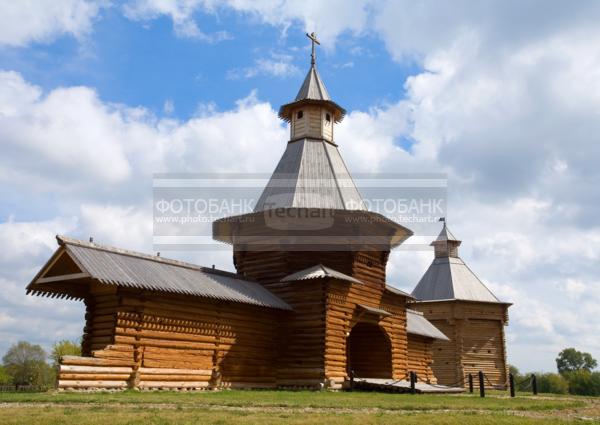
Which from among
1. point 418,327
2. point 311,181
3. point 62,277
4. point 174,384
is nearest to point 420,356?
point 418,327

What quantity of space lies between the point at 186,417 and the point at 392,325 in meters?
17.9

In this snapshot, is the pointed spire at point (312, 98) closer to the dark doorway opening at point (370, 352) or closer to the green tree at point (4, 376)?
the dark doorway opening at point (370, 352)

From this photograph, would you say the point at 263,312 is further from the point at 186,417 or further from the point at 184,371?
the point at 186,417

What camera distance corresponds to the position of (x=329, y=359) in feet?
71.4

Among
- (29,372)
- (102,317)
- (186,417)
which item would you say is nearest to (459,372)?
(102,317)

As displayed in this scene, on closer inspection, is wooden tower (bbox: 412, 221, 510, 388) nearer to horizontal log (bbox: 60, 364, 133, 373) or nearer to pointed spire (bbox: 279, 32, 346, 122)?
pointed spire (bbox: 279, 32, 346, 122)

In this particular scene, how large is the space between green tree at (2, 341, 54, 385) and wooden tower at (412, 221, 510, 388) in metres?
36.2

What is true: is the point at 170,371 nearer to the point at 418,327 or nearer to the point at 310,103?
the point at 310,103

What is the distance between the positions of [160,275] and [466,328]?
27365mm

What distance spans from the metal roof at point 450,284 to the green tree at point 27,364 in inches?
1406

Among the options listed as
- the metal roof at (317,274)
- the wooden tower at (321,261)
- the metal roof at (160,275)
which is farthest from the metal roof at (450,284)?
the metal roof at (160,275)

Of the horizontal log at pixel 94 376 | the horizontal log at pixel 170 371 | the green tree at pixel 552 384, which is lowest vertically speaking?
the green tree at pixel 552 384

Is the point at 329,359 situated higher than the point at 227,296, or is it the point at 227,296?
the point at 227,296

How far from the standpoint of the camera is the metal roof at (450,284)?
41.5 m
